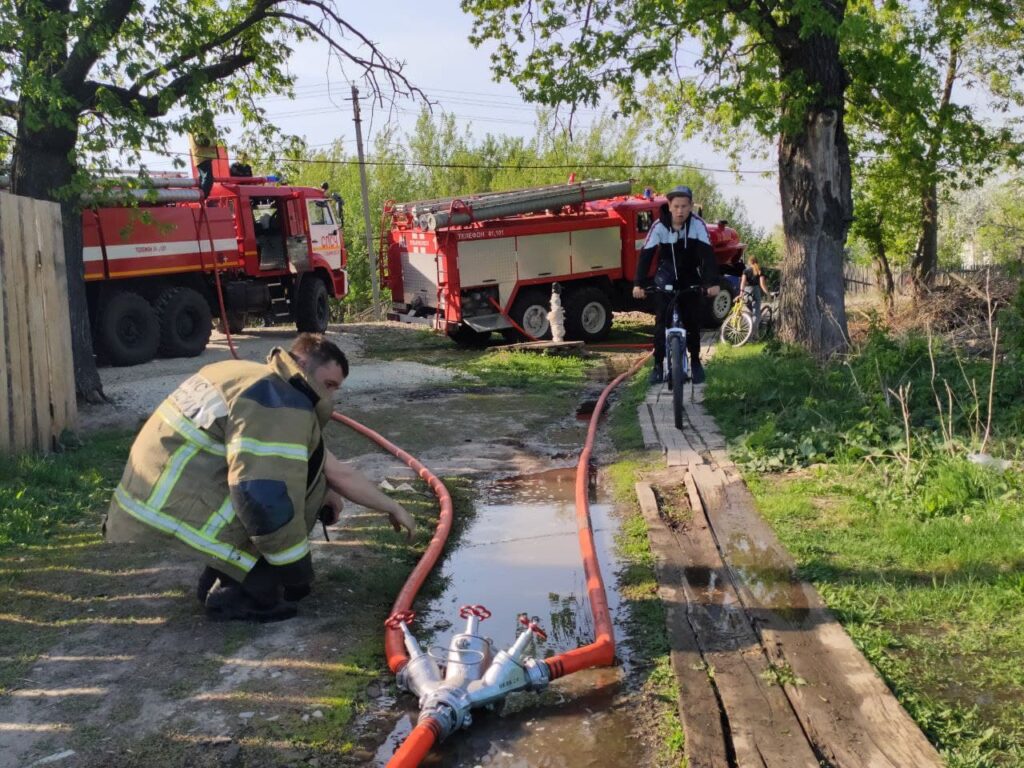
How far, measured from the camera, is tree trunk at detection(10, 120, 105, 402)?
9.85m

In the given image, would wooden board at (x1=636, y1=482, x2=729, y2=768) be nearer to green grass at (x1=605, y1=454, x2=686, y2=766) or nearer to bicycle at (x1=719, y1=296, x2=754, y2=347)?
green grass at (x1=605, y1=454, x2=686, y2=766)

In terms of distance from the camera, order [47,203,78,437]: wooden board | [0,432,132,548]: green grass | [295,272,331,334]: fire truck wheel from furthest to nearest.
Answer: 1. [295,272,331,334]: fire truck wheel
2. [47,203,78,437]: wooden board
3. [0,432,132,548]: green grass

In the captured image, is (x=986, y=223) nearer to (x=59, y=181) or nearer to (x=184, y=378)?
(x=184, y=378)

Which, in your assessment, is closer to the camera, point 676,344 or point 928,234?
point 676,344

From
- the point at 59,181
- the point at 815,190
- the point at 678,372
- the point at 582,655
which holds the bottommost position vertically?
the point at 582,655

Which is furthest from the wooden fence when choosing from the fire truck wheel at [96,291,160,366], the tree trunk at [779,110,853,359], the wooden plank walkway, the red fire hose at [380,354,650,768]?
the tree trunk at [779,110,853,359]

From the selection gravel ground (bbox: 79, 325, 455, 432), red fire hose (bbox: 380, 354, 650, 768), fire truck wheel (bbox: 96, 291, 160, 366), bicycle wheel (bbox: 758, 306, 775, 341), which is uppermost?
fire truck wheel (bbox: 96, 291, 160, 366)

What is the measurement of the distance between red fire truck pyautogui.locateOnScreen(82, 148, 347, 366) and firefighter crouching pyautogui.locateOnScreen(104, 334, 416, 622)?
866cm

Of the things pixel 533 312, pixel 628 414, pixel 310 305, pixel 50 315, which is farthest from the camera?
pixel 310 305

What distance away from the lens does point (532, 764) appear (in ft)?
10.2

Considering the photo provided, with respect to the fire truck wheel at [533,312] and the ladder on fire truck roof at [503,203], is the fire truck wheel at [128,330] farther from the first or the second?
the fire truck wheel at [533,312]

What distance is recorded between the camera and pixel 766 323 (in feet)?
55.6

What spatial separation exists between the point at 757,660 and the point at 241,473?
209 centimetres

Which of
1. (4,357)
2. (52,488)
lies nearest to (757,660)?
(52,488)
